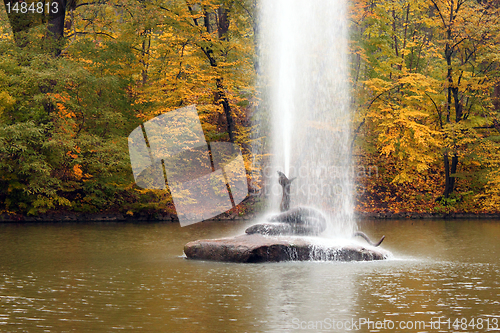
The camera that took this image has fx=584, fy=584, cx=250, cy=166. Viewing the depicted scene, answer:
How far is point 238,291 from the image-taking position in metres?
9.55

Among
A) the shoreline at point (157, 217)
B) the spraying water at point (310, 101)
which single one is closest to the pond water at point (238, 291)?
the spraying water at point (310, 101)

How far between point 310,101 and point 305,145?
2454mm

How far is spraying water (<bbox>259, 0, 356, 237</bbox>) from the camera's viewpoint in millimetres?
22109

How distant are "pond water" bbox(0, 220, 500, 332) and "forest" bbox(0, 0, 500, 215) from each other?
8723mm

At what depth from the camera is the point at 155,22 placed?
88.6ft

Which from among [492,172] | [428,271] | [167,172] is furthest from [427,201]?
[428,271]

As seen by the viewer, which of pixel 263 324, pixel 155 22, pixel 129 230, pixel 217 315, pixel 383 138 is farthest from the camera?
pixel 383 138

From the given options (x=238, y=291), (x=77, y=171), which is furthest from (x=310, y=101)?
(x=238, y=291)

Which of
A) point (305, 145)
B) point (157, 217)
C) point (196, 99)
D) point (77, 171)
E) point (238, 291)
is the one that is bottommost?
point (157, 217)

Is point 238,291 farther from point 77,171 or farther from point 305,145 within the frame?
point 305,145

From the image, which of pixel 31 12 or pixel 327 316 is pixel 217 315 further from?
pixel 31 12

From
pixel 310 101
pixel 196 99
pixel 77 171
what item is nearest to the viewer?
pixel 77 171

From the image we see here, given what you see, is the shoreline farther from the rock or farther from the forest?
the rock

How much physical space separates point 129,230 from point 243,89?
10.6 meters
